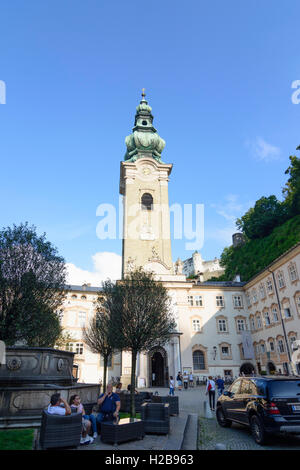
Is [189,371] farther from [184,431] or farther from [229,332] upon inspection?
[184,431]

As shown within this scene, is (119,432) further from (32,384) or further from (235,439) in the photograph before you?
(32,384)

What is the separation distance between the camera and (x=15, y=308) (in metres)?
15.0

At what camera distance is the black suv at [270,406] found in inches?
284

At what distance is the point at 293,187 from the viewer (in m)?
52.5

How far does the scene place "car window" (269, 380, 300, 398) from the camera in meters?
7.48

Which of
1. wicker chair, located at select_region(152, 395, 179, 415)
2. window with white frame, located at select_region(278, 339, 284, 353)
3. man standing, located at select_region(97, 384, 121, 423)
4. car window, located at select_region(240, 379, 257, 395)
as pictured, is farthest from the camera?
window with white frame, located at select_region(278, 339, 284, 353)

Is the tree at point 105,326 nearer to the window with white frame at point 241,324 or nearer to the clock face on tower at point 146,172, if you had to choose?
the window with white frame at point 241,324

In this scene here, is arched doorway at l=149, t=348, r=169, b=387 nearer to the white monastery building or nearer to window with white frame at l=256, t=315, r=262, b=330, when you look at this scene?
the white monastery building

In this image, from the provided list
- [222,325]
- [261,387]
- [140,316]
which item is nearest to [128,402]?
[140,316]

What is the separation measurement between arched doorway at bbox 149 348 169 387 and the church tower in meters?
9.77

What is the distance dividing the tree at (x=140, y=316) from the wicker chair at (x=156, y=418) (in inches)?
215

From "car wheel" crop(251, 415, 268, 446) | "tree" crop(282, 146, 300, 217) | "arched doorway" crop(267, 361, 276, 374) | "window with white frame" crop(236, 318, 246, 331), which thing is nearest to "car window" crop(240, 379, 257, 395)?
"car wheel" crop(251, 415, 268, 446)
